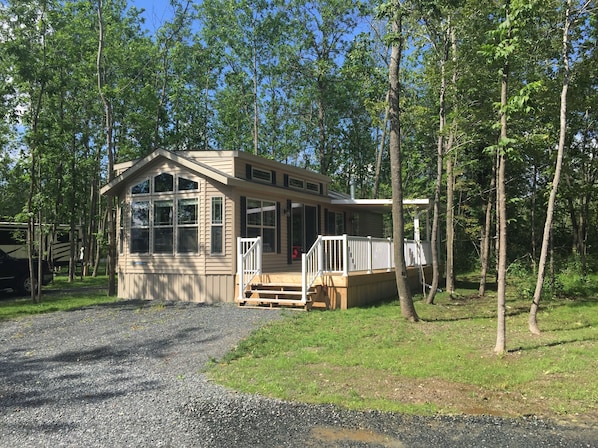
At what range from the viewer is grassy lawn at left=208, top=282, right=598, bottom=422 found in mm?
4496

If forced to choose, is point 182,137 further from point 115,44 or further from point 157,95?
point 115,44

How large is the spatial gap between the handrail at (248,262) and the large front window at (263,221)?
39.9 inches

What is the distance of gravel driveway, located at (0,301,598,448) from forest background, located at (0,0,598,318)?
383 cm

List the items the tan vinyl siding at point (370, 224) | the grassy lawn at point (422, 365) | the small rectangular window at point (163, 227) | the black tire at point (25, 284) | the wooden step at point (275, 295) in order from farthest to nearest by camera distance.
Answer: the tan vinyl siding at point (370, 224), the black tire at point (25, 284), the small rectangular window at point (163, 227), the wooden step at point (275, 295), the grassy lawn at point (422, 365)

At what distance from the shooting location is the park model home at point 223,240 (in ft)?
34.0

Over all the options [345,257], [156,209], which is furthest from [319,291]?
[156,209]

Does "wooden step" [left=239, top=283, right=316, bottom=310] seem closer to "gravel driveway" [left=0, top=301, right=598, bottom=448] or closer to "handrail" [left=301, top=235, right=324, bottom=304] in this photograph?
"handrail" [left=301, top=235, right=324, bottom=304]

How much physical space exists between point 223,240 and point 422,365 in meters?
6.50

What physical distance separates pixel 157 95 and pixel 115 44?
3271 millimetres

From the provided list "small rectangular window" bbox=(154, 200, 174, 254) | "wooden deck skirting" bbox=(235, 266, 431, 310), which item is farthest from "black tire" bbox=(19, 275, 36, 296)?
"wooden deck skirting" bbox=(235, 266, 431, 310)

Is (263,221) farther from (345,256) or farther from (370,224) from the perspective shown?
(370,224)

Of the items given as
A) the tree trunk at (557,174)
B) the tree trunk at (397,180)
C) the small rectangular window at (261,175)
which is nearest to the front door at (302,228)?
the small rectangular window at (261,175)

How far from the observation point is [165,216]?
1198 cm

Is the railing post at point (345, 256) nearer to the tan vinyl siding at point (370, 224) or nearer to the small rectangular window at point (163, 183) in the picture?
the small rectangular window at point (163, 183)
